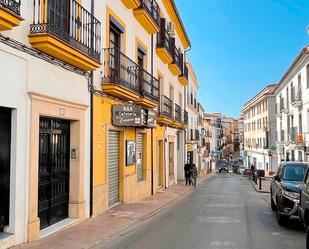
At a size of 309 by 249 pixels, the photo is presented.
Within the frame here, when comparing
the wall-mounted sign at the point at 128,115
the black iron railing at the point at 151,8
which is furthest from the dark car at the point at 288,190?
the black iron railing at the point at 151,8

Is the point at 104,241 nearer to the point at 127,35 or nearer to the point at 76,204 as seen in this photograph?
the point at 76,204

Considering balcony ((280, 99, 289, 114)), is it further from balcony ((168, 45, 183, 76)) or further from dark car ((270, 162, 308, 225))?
dark car ((270, 162, 308, 225))

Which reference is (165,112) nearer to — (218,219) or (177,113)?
(177,113)

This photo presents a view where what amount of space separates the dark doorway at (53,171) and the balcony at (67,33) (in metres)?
1.58

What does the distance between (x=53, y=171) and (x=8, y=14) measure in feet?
13.8

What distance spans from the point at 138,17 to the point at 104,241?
33.0ft

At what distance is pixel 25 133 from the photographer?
25.8 ft

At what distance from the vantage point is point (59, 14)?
29.2ft

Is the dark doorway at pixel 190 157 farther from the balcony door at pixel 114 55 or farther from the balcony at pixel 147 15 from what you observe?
the balcony door at pixel 114 55

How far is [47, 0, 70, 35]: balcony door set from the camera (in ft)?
28.0

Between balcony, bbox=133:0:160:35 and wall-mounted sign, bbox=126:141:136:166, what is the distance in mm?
5018

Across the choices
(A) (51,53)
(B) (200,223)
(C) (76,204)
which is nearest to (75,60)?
(A) (51,53)

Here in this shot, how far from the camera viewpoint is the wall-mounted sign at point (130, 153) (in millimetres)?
14534

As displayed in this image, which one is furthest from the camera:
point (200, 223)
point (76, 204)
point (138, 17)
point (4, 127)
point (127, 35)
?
point (138, 17)
